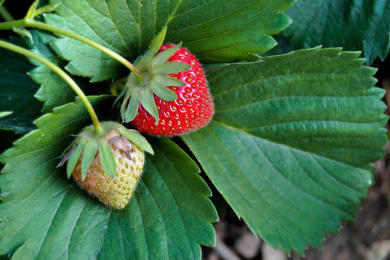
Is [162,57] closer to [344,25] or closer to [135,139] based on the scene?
[135,139]

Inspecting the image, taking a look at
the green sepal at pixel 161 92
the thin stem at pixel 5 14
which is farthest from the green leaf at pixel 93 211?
the thin stem at pixel 5 14

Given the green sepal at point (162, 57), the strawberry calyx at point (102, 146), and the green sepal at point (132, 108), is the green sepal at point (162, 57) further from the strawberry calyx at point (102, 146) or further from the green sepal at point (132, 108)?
the strawberry calyx at point (102, 146)

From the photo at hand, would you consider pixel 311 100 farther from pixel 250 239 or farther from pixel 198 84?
pixel 250 239

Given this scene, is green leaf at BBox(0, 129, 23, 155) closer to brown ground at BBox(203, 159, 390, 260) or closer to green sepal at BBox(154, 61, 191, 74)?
green sepal at BBox(154, 61, 191, 74)

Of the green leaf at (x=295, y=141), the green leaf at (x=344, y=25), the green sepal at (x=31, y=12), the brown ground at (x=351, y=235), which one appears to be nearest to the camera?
the green sepal at (x=31, y=12)

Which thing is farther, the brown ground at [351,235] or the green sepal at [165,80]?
→ the brown ground at [351,235]

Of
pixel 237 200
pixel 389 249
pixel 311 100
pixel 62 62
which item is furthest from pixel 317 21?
pixel 389 249
